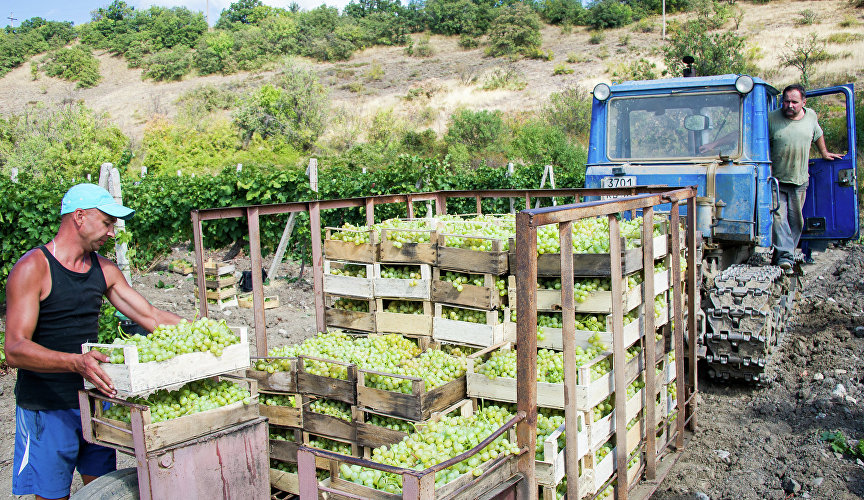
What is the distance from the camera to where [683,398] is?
16.2 feet

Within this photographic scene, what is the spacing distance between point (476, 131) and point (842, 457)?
97.9 feet

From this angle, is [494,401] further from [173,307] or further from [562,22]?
[562,22]

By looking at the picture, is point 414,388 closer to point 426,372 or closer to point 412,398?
point 412,398

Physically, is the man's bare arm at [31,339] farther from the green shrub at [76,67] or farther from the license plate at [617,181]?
the green shrub at [76,67]

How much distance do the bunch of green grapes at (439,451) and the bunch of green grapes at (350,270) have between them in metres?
1.81

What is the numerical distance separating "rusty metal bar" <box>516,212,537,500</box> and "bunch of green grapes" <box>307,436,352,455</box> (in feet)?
5.10

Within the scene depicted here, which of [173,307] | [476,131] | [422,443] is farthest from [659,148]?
[476,131]

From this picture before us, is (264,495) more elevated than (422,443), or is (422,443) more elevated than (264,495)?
(422,443)

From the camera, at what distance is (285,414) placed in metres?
4.22

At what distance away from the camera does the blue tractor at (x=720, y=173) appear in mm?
5812

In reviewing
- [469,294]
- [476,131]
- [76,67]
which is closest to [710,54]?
[476,131]

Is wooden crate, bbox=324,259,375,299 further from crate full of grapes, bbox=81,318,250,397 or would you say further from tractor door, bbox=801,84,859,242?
tractor door, bbox=801,84,859,242

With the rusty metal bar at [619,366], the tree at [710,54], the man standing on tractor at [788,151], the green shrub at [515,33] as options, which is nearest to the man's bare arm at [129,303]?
the rusty metal bar at [619,366]

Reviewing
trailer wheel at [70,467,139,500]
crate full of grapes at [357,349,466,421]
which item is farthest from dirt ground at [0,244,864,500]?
trailer wheel at [70,467,139,500]
